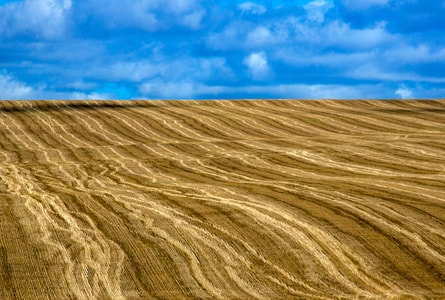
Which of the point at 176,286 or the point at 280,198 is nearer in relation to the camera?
the point at 176,286

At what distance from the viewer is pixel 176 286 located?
14102 millimetres

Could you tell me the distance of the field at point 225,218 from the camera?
47.3 ft

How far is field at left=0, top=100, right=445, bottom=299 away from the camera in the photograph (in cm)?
1442

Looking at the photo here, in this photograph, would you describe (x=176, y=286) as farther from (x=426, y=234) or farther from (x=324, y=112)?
(x=324, y=112)

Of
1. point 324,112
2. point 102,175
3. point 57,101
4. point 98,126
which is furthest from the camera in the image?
point 57,101

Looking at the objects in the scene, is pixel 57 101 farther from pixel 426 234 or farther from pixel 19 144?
pixel 426 234

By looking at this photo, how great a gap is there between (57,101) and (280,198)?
1681 inches

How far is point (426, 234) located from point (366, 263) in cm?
245

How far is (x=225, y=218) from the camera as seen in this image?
19.2 metres

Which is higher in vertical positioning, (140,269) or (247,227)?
(247,227)

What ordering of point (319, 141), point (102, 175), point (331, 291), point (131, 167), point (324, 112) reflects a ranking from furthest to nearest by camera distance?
point (324, 112)
point (319, 141)
point (131, 167)
point (102, 175)
point (331, 291)

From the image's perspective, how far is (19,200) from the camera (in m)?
23.0

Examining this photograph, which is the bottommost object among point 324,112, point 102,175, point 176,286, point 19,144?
point 176,286

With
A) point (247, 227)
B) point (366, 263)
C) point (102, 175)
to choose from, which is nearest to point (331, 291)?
point (366, 263)
